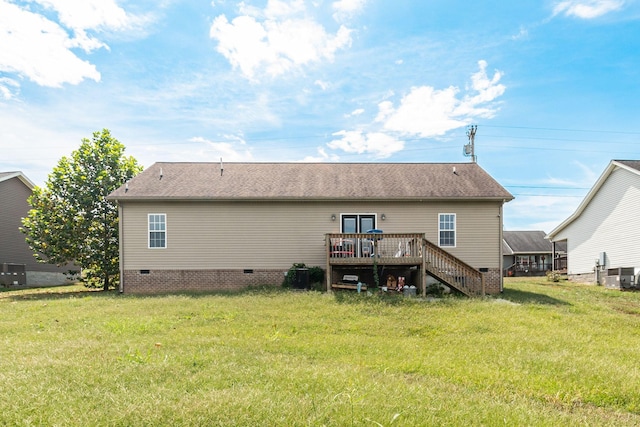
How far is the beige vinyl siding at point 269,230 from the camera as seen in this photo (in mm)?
15641

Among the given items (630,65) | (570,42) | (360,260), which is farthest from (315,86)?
(630,65)

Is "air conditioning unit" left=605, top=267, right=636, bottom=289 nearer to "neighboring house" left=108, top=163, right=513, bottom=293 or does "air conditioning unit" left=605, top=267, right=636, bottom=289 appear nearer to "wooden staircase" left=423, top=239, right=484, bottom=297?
"neighboring house" left=108, top=163, right=513, bottom=293

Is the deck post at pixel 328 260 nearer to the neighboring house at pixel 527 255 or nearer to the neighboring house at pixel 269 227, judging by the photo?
the neighboring house at pixel 269 227

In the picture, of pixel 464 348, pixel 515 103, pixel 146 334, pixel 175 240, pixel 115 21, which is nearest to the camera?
pixel 464 348

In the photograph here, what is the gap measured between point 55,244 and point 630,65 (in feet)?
82.5

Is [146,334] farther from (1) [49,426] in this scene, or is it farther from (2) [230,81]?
(2) [230,81]

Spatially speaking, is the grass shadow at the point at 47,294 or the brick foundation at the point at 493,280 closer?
the grass shadow at the point at 47,294

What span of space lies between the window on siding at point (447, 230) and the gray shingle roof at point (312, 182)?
0.85 metres

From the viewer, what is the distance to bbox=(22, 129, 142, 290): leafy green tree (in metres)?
17.8

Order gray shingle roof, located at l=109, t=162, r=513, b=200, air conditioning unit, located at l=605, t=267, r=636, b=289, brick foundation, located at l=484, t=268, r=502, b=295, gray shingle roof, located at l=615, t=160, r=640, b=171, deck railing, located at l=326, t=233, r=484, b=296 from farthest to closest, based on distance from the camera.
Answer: gray shingle roof, located at l=615, t=160, r=640, b=171
air conditioning unit, located at l=605, t=267, r=636, b=289
gray shingle roof, located at l=109, t=162, r=513, b=200
brick foundation, located at l=484, t=268, r=502, b=295
deck railing, located at l=326, t=233, r=484, b=296

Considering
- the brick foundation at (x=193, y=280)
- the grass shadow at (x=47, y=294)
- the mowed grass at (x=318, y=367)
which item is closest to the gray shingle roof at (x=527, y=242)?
the mowed grass at (x=318, y=367)

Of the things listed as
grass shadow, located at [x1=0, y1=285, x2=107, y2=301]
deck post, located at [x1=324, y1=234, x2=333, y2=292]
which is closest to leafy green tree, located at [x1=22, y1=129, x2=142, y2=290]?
grass shadow, located at [x1=0, y1=285, x2=107, y2=301]

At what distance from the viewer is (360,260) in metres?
13.6

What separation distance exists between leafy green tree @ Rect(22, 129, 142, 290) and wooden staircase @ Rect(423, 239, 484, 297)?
13.5 metres
